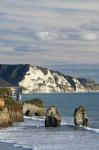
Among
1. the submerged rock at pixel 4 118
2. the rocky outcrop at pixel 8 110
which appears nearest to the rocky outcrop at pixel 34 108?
the rocky outcrop at pixel 8 110

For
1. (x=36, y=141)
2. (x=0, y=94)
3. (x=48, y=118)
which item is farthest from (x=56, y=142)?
(x=0, y=94)

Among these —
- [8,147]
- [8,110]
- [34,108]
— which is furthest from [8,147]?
[34,108]

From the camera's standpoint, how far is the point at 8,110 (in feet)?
331

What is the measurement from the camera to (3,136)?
8300 centimetres

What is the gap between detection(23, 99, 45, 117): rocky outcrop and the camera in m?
146

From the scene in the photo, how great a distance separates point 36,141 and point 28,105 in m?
70.7

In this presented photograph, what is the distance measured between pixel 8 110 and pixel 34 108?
4909cm

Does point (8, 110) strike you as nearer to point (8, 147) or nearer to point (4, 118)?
point (4, 118)

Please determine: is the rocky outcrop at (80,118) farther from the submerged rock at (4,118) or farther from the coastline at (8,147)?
the coastline at (8,147)

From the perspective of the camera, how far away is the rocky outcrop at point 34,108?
480ft

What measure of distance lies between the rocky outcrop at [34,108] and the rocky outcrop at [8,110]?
2585cm

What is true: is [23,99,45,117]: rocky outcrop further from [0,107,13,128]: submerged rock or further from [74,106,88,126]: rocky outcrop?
[0,107,13,128]: submerged rock

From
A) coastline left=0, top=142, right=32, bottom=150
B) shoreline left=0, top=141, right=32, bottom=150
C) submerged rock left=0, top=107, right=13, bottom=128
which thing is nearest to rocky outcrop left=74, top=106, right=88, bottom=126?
submerged rock left=0, top=107, right=13, bottom=128

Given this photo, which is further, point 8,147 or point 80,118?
point 80,118
